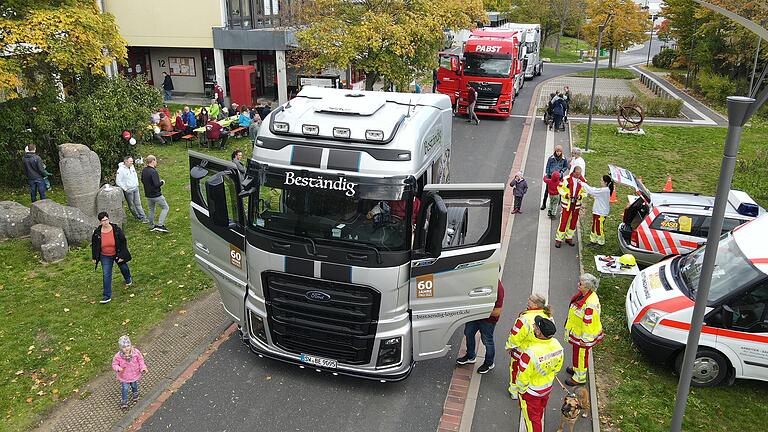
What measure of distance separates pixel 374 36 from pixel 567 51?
48.6m

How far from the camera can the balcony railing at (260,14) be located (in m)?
28.3

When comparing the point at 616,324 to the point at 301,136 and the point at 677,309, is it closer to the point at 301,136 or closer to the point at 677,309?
the point at 677,309

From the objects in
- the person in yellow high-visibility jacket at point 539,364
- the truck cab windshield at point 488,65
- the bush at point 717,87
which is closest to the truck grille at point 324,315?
the person in yellow high-visibility jacket at point 539,364

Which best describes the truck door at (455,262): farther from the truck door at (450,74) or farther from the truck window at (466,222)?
the truck door at (450,74)

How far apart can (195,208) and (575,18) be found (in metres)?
58.1

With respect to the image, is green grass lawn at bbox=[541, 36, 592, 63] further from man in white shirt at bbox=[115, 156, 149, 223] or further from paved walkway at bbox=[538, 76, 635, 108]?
man in white shirt at bbox=[115, 156, 149, 223]

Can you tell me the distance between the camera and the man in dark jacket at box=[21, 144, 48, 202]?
45.8 feet

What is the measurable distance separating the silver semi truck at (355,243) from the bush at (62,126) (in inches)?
357

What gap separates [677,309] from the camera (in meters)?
8.14

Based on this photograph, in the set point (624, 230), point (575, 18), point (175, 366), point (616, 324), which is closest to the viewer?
point (175, 366)

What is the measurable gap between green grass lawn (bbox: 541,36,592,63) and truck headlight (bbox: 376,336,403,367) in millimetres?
51093

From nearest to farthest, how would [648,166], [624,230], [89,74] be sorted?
1. [624,230]
2. [89,74]
3. [648,166]

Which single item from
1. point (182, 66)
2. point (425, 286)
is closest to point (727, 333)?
point (425, 286)

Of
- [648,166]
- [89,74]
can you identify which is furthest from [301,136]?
[648,166]
